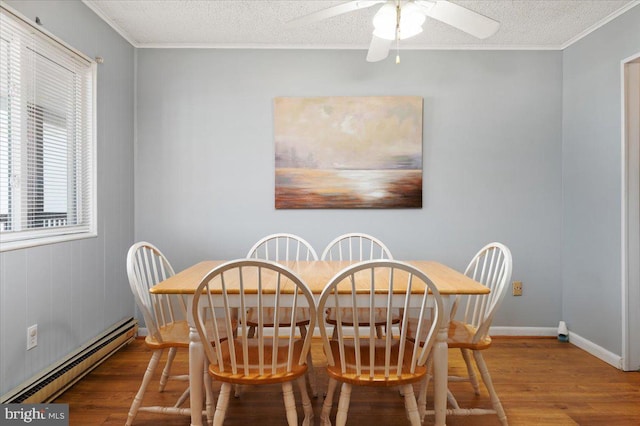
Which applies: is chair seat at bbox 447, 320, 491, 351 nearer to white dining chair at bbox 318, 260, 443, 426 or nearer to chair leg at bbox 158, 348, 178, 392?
white dining chair at bbox 318, 260, 443, 426

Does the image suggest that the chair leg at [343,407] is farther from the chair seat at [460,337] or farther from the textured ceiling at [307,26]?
the textured ceiling at [307,26]

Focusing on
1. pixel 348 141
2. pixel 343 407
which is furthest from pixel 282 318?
pixel 348 141

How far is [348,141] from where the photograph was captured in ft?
10.8

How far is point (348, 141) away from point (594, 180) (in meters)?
1.83

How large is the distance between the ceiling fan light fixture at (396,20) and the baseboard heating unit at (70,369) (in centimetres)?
245

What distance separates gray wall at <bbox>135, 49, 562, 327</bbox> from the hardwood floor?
82 cm

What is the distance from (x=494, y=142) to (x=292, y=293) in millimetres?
2409

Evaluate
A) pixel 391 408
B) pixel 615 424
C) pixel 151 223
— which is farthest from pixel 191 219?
pixel 615 424

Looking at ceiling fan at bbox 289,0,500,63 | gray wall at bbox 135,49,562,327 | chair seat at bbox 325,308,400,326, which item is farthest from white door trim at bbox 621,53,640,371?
chair seat at bbox 325,308,400,326

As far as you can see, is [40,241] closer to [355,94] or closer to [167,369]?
[167,369]

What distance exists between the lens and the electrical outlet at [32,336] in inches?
82.6

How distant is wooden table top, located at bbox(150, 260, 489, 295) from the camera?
5.81 ft

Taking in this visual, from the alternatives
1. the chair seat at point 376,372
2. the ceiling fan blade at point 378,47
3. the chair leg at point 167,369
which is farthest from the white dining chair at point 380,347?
the ceiling fan blade at point 378,47

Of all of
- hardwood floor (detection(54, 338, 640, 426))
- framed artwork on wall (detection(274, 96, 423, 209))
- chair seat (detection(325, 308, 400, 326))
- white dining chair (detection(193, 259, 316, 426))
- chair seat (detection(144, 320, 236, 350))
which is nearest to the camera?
white dining chair (detection(193, 259, 316, 426))
